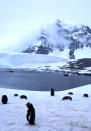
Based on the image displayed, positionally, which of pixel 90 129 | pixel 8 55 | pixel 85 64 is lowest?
pixel 90 129

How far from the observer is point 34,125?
8.82 meters

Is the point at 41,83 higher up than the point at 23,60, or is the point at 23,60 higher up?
the point at 23,60

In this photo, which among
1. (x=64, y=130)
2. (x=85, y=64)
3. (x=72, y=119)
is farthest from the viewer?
(x=85, y=64)

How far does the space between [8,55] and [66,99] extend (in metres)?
148

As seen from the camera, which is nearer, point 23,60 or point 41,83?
point 41,83

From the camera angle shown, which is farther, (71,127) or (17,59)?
(17,59)

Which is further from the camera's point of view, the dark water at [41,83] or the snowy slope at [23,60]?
the snowy slope at [23,60]

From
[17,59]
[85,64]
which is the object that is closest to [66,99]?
[85,64]

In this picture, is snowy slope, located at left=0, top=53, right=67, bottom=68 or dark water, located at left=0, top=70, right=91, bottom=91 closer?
dark water, located at left=0, top=70, right=91, bottom=91

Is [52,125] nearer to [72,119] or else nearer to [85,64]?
[72,119]

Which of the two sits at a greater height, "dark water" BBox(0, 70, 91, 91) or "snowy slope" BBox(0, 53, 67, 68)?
"snowy slope" BBox(0, 53, 67, 68)

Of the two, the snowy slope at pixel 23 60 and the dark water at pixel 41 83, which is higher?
the snowy slope at pixel 23 60

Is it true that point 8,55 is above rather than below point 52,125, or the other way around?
above

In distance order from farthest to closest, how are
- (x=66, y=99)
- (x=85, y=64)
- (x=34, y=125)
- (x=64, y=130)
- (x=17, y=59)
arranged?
(x=17, y=59) → (x=85, y=64) → (x=66, y=99) → (x=34, y=125) → (x=64, y=130)
